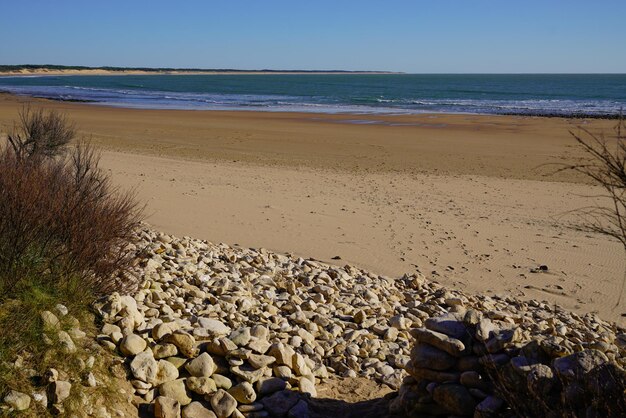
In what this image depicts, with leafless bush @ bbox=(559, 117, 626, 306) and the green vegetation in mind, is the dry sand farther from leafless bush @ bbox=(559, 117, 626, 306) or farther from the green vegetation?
the green vegetation

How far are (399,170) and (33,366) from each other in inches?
588

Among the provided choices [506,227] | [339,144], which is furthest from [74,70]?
[506,227]

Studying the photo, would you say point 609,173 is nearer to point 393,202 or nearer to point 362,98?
point 393,202

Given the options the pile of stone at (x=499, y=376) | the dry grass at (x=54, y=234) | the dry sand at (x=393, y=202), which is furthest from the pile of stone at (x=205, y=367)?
the dry sand at (x=393, y=202)

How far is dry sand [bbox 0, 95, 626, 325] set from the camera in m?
9.54

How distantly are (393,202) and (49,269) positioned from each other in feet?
29.5

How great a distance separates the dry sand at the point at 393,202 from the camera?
9.54m

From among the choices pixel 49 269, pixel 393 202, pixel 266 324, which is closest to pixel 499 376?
pixel 266 324

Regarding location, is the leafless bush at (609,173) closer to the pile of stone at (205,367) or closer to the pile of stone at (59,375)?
the pile of stone at (205,367)

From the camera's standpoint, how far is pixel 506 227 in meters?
11.8

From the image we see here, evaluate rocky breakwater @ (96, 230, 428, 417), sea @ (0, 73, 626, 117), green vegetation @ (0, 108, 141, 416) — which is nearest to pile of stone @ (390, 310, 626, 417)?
rocky breakwater @ (96, 230, 428, 417)

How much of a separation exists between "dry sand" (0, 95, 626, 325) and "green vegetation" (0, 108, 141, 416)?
4.11 m

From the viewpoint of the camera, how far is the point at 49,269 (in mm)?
5480

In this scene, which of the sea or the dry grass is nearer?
the dry grass
